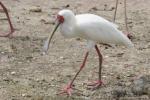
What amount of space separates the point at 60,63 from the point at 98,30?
178 cm

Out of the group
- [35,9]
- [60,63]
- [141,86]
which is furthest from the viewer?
[35,9]

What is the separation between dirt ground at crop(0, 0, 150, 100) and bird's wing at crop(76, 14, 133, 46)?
2.47 feet

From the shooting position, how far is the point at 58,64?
33.1 feet

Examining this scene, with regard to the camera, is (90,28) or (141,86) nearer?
(141,86)

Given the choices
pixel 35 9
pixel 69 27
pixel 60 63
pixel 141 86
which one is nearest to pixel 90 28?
pixel 69 27

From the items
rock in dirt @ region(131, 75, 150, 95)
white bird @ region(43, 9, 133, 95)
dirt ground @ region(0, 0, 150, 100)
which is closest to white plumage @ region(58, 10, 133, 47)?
white bird @ region(43, 9, 133, 95)

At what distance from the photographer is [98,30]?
861 centimetres

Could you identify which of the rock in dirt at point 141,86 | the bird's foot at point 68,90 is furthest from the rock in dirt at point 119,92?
the bird's foot at point 68,90

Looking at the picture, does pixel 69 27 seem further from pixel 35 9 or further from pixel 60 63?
pixel 35 9

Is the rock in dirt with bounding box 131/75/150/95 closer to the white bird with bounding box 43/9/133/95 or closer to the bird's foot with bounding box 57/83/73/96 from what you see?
the white bird with bounding box 43/9/133/95

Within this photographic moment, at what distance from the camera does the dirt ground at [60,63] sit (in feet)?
27.8

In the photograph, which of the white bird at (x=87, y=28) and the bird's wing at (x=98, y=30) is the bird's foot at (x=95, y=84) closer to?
the white bird at (x=87, y=28)

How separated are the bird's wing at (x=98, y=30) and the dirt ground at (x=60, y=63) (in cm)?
75

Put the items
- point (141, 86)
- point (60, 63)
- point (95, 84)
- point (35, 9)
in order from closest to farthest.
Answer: point (141, 86), point (95, 84), point (60, 63), point (35, 9)
